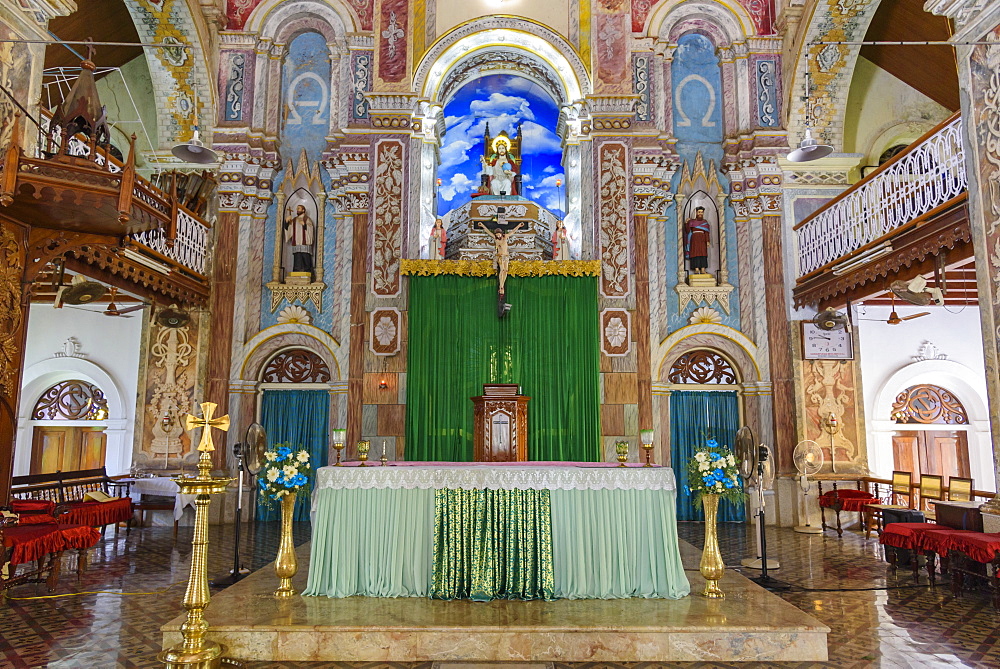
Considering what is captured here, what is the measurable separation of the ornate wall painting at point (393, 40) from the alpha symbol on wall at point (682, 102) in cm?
515

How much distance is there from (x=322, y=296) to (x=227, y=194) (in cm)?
250

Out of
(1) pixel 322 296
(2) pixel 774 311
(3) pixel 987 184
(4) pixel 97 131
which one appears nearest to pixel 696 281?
(2) pixel 774 311

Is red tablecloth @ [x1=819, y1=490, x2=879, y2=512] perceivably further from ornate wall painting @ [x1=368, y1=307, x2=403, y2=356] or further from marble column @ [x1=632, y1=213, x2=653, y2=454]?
ornate wall painting @ [x1=368, y1=307, x2=403, y2=356]

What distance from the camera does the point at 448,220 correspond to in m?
15.6

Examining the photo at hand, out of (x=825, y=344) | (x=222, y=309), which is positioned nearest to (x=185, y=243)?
(x=222, y=309)

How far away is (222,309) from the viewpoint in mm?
12352

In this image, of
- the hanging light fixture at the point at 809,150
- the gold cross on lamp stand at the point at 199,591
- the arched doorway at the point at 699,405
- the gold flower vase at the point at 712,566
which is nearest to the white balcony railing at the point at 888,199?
the hanging light fixture at the point at 809,150

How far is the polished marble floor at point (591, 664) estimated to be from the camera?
5.16 m

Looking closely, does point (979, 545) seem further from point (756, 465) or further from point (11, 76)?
point (11, 76)

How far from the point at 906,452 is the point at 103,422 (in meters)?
15.5

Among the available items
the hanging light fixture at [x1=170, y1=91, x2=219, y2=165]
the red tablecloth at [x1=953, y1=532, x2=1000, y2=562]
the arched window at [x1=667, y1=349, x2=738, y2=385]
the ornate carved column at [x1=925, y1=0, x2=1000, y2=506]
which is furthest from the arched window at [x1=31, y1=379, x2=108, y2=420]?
the ornate carved column at [x1=925, y1=0, x2=1000, y2=506]

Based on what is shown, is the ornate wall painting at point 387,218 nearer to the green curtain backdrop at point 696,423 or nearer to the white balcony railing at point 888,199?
the green curtain backdrop at point 696,423

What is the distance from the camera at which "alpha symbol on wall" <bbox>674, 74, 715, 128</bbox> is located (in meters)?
13.3

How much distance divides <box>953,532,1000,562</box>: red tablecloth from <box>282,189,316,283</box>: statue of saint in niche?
10226mm
